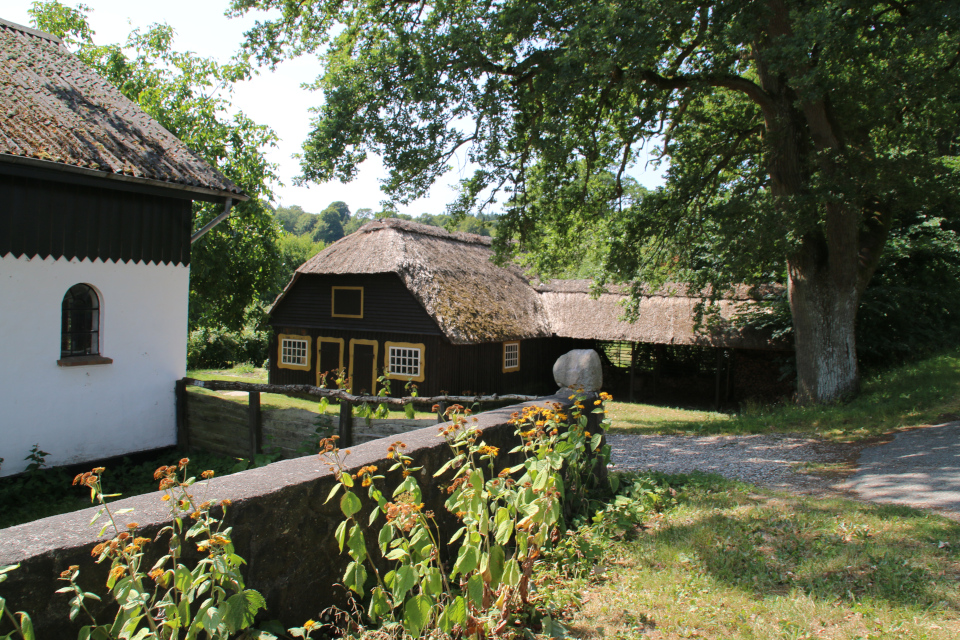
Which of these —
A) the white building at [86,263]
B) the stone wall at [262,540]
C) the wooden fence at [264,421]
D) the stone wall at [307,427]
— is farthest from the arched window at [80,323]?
the stone wall at [262,540]

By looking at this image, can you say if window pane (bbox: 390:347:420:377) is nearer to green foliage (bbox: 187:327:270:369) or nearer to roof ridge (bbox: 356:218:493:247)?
roof ridge (bbox: 356:218:493:247)

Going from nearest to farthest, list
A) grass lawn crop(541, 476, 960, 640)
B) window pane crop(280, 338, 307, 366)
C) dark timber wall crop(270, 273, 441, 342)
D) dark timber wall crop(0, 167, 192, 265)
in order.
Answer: grass lawn crop(541, 476, 960, 640) < dark timber wall crop(0, 167, 192, 265) < dark timber wall crop(270, 273, 441, 342) < window pane crop(280, 338, 307, 366)

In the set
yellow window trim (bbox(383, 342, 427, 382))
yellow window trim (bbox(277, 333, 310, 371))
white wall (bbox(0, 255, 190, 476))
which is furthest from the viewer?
yellow window trim (bbox(277, 333, 310, 371))

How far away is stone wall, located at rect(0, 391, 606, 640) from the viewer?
228 cm

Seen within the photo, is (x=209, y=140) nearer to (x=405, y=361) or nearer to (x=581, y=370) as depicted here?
(x=405, y=361)

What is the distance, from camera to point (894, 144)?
12.2 m

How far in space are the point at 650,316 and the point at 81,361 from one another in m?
16.2

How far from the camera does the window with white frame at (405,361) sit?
58.1ft

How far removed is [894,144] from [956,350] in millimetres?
5687

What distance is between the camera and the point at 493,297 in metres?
20.0

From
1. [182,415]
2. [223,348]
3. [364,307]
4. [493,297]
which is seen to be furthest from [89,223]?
[223,348]

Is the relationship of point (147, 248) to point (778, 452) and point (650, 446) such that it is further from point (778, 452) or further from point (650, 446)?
point (778, 452)

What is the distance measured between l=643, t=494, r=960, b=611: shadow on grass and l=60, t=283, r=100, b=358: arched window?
7.30m

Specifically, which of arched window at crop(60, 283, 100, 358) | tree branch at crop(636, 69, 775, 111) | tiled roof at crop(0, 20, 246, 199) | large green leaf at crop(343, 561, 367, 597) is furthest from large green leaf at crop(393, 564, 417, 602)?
tree branch at crop(636, 69, 775, 111)
